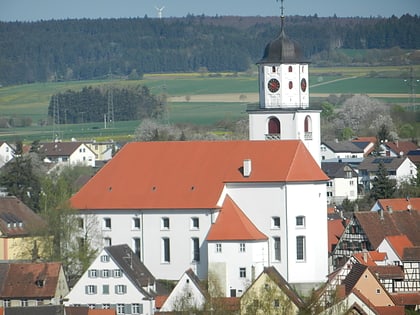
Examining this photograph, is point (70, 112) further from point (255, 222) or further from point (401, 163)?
point (255, 222)

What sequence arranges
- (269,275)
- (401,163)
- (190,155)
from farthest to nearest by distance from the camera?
(401,163), (190,155), (269,275)

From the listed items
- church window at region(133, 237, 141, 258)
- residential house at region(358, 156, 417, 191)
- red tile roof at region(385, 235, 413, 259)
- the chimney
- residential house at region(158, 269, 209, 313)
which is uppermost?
the chimney

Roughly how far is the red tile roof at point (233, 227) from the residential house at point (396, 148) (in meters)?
55.5

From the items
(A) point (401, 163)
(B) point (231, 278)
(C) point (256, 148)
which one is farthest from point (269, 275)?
(A) point (401, 163)

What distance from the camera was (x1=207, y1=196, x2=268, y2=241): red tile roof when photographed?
61.7 meters

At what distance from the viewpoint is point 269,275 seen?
56844 mm

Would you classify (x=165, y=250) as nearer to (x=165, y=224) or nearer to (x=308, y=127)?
(x=165, y=224)

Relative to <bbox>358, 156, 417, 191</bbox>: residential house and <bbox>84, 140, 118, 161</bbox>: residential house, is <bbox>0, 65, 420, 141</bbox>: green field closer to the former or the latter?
<bbox>84, 140, 118, 161</bbox>: residential house

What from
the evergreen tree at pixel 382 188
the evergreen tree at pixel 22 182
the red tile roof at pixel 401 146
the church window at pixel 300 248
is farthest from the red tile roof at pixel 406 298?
the red tile roof at pixel 401 146

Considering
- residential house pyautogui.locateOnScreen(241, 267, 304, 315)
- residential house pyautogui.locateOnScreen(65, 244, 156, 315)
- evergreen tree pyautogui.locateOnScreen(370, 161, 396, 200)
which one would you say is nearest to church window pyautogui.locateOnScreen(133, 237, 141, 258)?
residential house pyautogui.locateOnScreen(65, 244, 156, 315)

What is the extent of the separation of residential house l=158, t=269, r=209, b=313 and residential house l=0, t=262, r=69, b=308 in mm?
4419

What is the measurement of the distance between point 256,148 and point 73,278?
8077 mm

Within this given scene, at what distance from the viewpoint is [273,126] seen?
69188 millimetres

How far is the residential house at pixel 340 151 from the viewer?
406ft
